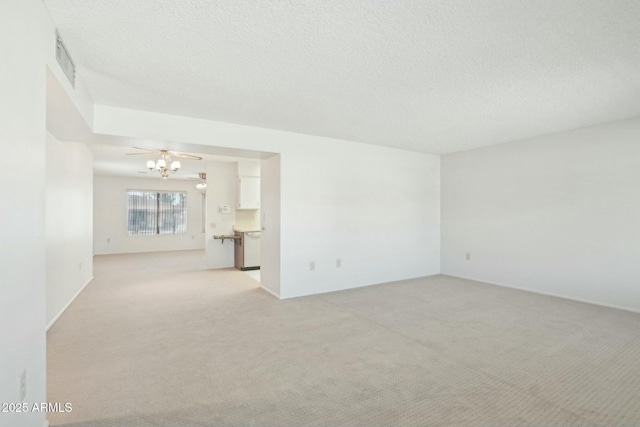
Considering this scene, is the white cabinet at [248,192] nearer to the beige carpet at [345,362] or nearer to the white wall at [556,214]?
the beige carpet at [345,362]

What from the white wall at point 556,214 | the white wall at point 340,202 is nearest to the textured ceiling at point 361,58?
the white wall at point 340,202

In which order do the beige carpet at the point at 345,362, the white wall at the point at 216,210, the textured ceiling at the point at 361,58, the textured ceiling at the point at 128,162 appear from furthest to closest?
the white wall at the point at 216,210
the textured ceiling at the point at 128,162
the beige carpet at the point at 345,362
the textured ceiling at the point at 361,58

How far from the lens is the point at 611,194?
400 cm

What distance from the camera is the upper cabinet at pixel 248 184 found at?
23.0 ft

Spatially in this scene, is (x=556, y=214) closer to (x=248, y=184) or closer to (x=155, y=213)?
(x=248, y=184)

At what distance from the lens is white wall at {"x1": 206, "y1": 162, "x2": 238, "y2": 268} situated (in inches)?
280

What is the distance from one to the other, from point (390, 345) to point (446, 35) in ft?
8.38

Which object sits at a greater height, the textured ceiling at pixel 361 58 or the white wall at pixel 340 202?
the textured ceiling at pixel 361 58

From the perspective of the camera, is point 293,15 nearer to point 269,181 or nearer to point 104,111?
point 104,111

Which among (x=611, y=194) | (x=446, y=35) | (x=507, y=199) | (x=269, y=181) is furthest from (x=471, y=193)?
(x=446, y=35)

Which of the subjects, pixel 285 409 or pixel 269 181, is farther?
pixel 269 181

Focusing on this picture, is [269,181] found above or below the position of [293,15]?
below

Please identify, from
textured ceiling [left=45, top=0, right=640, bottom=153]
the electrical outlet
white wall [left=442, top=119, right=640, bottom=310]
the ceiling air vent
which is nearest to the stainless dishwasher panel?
textured ceiling [left=45, top=0, right=640, bottom=153]

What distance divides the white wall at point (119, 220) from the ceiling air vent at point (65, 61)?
28.5 feet
